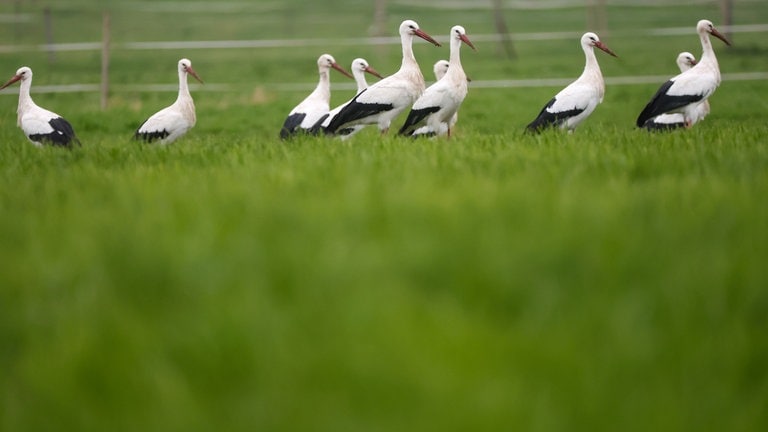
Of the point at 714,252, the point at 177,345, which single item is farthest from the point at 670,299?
the point at 177,345

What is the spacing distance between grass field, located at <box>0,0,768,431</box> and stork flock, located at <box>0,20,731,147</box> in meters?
3.95

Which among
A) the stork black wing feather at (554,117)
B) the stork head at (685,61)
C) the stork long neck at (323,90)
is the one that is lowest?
the stork black wing feather at (554,117)

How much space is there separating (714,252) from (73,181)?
3.60 m

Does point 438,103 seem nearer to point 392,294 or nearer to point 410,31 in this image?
point 410,31

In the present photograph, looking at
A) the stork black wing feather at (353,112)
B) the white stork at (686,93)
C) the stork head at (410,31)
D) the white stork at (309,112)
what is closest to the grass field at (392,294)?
the stork black wing feather at (353,112)

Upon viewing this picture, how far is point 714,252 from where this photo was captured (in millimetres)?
3559

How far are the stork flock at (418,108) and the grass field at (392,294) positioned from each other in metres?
3.95

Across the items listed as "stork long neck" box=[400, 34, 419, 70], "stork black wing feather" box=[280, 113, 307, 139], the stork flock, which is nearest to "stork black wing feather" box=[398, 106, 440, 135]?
the stork flock

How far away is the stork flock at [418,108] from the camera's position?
10484 millimetres

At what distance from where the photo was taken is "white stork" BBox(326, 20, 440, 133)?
33.7ft

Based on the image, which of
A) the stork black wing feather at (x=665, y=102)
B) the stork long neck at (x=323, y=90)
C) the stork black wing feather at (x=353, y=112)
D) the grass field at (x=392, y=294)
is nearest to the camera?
the grass field at (x=392, y=294)

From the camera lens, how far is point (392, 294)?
2.97 metres

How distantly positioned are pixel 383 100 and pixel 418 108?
324mm

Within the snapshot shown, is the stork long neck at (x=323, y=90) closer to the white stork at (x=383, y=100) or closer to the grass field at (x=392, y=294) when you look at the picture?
the white stork at (x=383, y=100)
